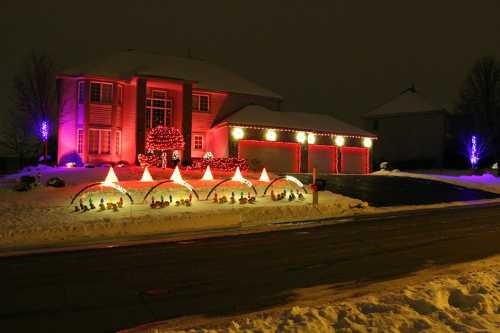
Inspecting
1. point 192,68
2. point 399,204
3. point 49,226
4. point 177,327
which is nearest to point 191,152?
point 192,68

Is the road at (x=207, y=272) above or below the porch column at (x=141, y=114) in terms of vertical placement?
below

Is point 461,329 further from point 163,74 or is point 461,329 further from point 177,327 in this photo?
point 163,74

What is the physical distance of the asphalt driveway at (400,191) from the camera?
2136 centimetres

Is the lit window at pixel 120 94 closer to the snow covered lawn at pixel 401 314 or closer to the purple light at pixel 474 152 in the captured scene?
the snow covered lawn at pixel 401 314

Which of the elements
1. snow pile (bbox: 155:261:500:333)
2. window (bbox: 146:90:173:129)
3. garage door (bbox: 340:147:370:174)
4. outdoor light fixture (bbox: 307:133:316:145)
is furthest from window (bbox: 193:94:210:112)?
snow pile (bbox: 155:261:500:333)

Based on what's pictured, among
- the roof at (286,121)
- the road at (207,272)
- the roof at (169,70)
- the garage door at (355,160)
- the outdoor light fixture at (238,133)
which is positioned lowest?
the road at (207,272)

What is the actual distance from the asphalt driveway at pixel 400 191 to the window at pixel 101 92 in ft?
45.7

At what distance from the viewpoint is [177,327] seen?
5438 millimetres

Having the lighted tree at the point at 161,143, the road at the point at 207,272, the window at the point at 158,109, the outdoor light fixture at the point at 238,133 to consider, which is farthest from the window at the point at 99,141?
the road at the point at 207,272

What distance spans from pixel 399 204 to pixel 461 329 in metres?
15.8

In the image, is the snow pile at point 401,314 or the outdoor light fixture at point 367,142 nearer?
the snow pile at point 401,314

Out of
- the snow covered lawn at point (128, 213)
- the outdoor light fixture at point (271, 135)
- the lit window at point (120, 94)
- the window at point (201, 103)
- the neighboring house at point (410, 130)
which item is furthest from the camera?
the neighboring house at point (410, 130)

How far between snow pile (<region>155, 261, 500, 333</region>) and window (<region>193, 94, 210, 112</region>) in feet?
89.8

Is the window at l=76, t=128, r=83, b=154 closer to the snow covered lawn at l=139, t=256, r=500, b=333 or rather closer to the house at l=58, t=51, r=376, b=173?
the house at l=58, t=51, r=376, b=173
